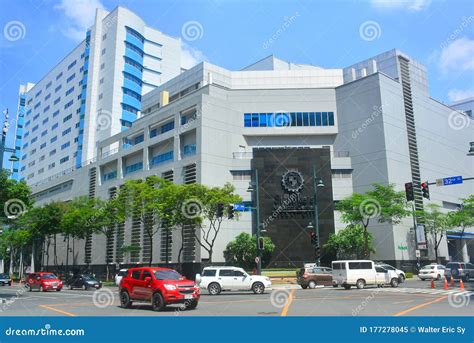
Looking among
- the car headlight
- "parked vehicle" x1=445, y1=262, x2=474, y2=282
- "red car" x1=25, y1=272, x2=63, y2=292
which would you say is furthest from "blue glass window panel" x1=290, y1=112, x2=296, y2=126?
the car headlight

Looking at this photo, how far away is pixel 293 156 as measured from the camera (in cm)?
4956

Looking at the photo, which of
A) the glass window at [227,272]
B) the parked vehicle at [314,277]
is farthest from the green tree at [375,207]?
the glass window at [227,272]

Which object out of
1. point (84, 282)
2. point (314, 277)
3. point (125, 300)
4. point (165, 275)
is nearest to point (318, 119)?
point (314, 277)

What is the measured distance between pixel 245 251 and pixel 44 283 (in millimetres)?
19363

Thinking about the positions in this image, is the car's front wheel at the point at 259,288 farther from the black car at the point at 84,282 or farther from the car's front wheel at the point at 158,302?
the black car at the point at 84,282

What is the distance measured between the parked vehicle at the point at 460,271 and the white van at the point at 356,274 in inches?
411

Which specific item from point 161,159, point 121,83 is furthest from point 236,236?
point 121,83

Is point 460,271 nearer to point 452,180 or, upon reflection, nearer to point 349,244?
point 349,244

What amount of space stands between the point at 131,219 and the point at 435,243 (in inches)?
1532

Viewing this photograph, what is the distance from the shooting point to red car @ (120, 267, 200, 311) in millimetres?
16266

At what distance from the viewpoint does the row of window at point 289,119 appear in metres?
53.2

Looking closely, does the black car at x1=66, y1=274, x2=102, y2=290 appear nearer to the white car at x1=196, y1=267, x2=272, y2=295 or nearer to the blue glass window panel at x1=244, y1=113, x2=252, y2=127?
A: the white car at x1=196, y1=267, x2=272, y2=295

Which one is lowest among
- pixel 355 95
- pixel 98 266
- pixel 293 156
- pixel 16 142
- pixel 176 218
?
pixel 98 266
